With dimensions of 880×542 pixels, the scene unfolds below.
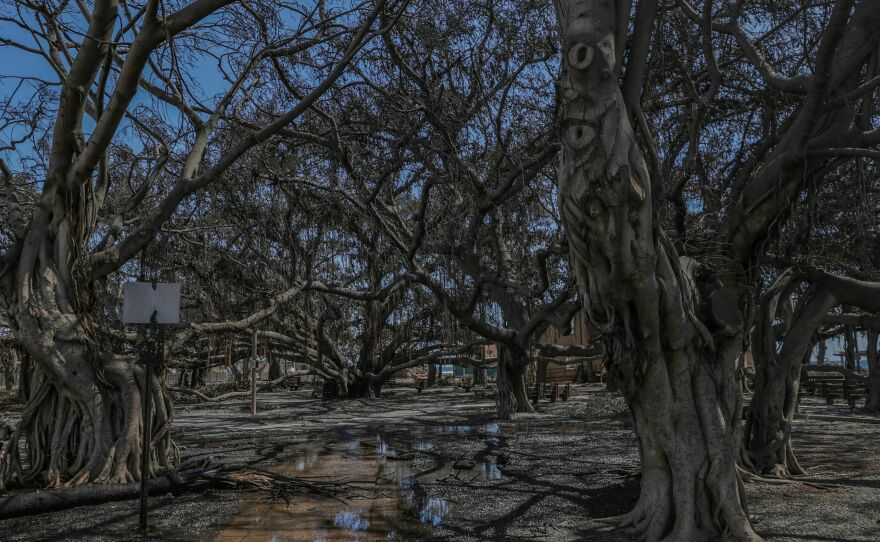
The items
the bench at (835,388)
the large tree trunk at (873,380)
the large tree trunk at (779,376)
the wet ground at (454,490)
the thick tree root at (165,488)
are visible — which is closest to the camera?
the wet ground at (454,490)

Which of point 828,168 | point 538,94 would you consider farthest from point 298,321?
point 828,168

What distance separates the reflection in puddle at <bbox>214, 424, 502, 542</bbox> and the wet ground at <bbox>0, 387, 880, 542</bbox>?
16mm

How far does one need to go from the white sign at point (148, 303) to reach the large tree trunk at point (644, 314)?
3634mm

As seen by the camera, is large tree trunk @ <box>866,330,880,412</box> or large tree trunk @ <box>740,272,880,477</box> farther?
large tree trunk @ <box>866,330,880,412</box>

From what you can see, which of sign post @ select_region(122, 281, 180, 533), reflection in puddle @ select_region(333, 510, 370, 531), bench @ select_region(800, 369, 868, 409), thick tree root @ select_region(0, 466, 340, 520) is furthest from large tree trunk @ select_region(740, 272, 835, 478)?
bench @ select_region(800, 369, 868, 409)

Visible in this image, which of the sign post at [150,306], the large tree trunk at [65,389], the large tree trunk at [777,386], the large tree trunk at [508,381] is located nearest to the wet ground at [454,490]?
the large tree trunk at [777,386]

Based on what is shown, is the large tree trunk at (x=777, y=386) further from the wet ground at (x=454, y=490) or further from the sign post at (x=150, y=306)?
the sign post at (x=150, y=306)

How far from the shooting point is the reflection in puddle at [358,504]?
5539 mm


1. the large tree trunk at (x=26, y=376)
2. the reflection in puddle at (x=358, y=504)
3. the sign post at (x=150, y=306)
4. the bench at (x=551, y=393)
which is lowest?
the bench at (x=551, y=393)

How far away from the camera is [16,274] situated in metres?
7.62

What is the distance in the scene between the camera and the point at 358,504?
664cm

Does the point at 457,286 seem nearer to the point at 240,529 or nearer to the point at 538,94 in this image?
the point at 538,94

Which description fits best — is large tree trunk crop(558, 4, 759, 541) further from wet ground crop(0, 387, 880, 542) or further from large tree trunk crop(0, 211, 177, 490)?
large tree trunk crop(0, 211, 177, 490)

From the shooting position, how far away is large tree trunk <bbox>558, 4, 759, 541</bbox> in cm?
456
